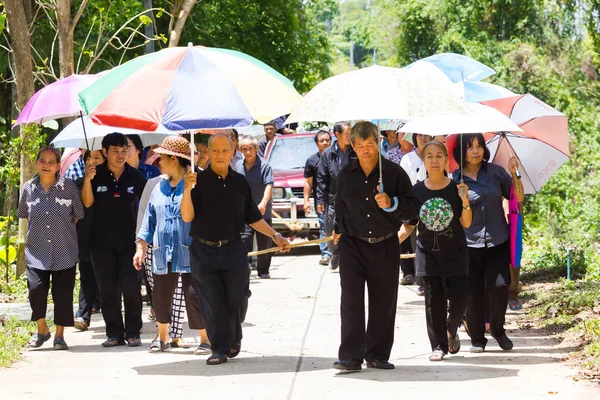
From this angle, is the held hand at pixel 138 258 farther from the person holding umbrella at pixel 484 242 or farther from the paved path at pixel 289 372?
the person holding umbrella at pixel 484 242

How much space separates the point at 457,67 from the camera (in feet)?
39.7

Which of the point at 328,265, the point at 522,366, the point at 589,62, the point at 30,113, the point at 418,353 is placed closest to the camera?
the point at 522,366

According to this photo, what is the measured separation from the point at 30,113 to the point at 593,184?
13431mm

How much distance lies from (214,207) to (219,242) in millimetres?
279

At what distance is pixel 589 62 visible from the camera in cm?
2986

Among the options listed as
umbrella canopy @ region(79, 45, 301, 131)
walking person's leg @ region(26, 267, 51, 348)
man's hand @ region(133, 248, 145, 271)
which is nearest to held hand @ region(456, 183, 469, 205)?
umbrella canopy @ region(79, 45, 301, 131)

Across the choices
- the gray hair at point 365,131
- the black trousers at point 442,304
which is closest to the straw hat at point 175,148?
the gray hair at point 365,131

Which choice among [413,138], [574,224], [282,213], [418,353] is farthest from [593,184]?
[418,353]

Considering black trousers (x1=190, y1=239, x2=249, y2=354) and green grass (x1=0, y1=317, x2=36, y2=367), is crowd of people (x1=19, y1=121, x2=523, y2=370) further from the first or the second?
green grass (x1=0, y1=317, x2=36, y2=367)

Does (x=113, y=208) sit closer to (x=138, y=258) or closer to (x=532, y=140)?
(x=138, y=258)


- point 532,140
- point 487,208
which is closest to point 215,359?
point 487,208

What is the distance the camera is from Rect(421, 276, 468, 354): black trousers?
896 cm

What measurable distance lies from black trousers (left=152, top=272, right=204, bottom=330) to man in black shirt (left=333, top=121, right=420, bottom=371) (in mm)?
→ 1494

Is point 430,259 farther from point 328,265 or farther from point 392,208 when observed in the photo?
point 328,265
